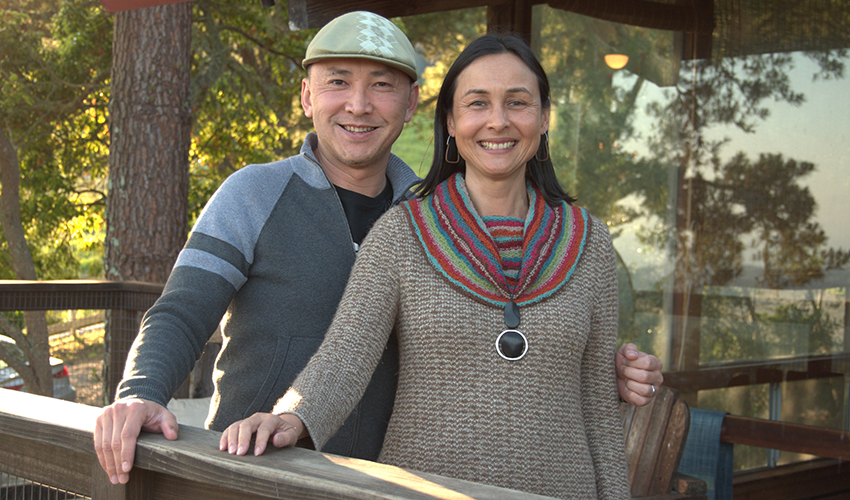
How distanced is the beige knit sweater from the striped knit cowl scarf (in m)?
0.02

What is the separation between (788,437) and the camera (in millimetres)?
2627

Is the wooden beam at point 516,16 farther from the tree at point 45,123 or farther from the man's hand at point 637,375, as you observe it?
the tree at point 45,123

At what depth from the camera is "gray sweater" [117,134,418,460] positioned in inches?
60.0

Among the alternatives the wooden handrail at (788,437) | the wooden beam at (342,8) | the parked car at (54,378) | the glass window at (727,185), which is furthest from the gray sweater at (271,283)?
the parked car at (54,378)

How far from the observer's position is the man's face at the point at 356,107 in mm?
1722

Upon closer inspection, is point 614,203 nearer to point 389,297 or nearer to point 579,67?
point 579,67

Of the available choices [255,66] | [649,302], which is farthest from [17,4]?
[649,302]

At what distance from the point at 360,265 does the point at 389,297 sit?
0.09m

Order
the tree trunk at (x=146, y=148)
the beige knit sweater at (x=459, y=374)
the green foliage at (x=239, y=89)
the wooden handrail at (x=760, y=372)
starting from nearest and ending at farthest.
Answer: the beige knit sweater at (x=459, y=374)
the wooden handrail at (x=760, y=372)
the tree trunk at (x=146, y=148)
the green foliage at (x=239, y=89)

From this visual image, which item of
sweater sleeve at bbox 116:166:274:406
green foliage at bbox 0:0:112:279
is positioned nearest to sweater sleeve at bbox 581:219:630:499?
sweater sleeve at bbox 116:166:274:406

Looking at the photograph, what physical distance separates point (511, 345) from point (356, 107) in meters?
0.68

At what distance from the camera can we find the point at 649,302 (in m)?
4.04

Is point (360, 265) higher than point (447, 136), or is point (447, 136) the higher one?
point (447, 136)

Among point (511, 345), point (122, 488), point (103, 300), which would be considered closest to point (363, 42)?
point (511, 345)
